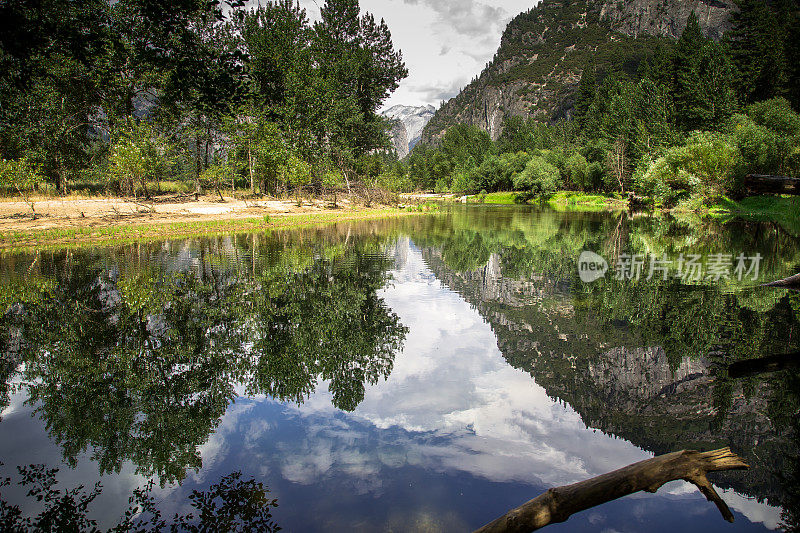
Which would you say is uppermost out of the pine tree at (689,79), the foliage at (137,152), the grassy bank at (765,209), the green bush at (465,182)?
the pine tree at (689,79)

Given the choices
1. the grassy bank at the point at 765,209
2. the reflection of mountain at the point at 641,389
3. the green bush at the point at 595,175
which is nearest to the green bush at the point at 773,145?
the grassy bank at the point at 765,209

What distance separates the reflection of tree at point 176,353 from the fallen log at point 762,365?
6.30 m

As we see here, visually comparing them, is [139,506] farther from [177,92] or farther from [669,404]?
[177,92]

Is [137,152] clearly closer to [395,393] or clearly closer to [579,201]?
[395,393]

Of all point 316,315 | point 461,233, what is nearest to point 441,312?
point 316,315

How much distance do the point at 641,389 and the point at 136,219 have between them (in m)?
34.0

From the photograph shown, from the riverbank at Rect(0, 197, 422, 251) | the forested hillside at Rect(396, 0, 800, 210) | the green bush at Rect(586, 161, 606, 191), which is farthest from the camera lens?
the green bush at Rect(586, 161, 606, 191)

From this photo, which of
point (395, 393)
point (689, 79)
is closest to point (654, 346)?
point (395, 393)

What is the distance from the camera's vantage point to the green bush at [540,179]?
263 ft

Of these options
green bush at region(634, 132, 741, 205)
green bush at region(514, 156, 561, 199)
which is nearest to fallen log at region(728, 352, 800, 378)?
green bush at region(634, 132, 741, 205)

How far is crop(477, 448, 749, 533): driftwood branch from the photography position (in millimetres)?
2803

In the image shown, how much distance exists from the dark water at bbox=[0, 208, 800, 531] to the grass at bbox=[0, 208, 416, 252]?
34.9 feet

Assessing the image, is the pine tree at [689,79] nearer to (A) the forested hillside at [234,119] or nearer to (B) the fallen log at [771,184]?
(A) the forested hillside at [234,119]

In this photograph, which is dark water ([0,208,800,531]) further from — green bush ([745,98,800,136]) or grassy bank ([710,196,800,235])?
green bush ([745,98,800,136])
